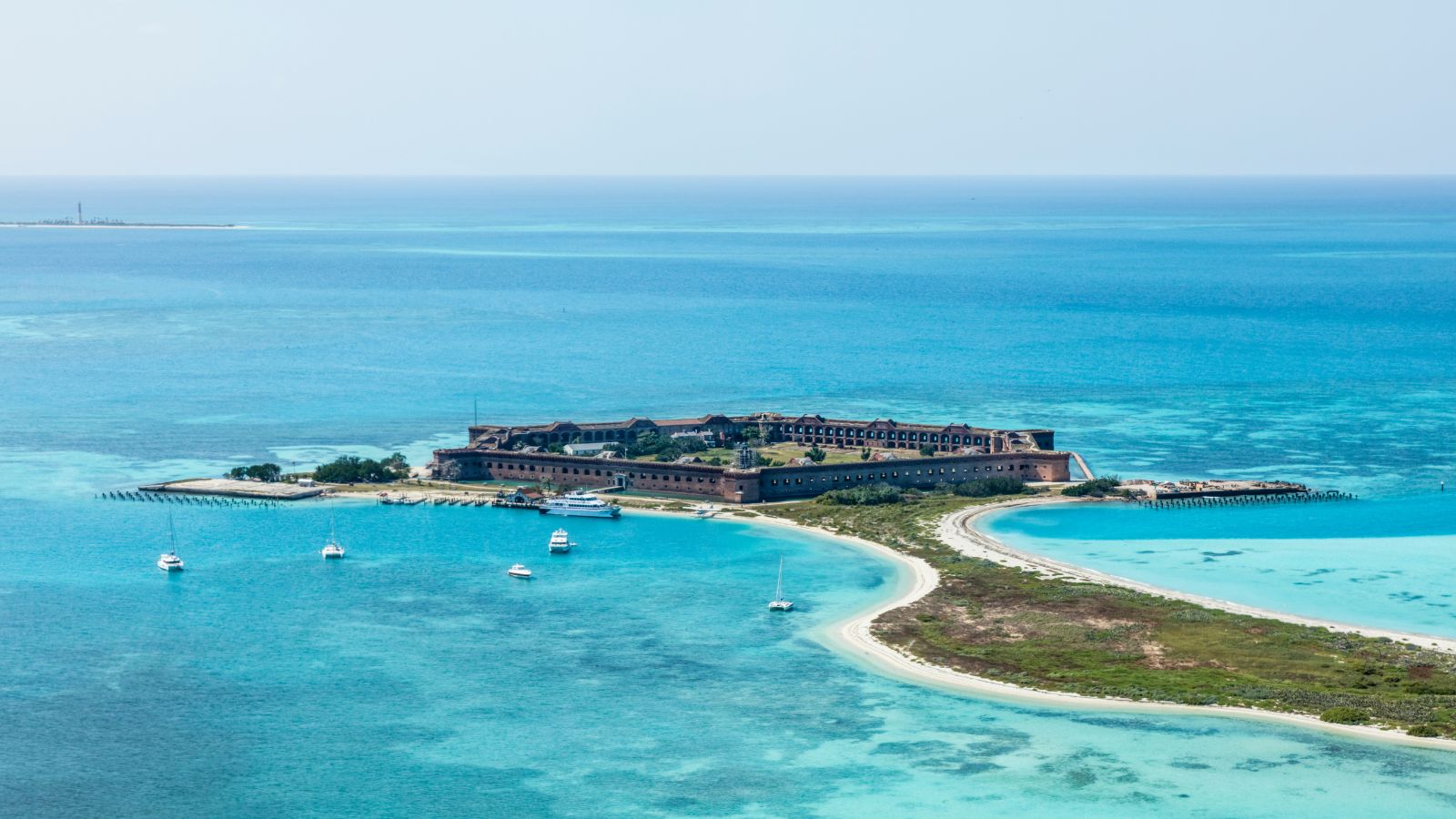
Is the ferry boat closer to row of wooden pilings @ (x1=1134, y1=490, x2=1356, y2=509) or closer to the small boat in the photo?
the small boat

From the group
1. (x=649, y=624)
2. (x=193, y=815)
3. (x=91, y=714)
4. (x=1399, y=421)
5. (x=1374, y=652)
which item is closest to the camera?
(x=193, y=815)

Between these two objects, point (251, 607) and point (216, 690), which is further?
point (251, 607)

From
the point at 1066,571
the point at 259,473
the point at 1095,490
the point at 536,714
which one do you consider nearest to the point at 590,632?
the point at 536,714

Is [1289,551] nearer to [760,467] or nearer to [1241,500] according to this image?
[1241,500]

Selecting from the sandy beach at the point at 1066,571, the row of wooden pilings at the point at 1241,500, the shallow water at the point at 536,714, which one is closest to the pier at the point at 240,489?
the shallow water at the point at 536,714

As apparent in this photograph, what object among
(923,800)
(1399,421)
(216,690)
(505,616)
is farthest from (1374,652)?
(1399,421)

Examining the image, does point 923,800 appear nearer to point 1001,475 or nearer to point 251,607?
point 251,607
